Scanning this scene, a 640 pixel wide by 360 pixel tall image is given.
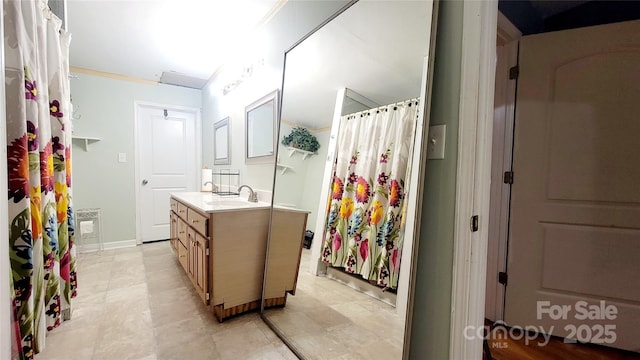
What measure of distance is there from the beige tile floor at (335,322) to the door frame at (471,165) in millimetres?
229

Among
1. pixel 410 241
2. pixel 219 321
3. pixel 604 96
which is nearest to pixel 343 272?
pixel 410 241

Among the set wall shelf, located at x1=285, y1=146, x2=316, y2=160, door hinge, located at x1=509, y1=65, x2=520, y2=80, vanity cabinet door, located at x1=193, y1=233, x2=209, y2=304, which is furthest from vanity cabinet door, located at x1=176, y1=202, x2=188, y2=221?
door hinge, located at x1=509, y1=65, x2=520, y2=80

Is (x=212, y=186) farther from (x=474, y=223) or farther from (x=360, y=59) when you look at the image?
(x=474, y=223)

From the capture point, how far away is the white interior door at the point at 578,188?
5.15 feet

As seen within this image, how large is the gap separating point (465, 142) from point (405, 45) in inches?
18.7

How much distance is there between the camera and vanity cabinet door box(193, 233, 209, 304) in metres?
1.74

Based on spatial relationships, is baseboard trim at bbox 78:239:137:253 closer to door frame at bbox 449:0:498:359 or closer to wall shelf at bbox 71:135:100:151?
wall shelf at bbox 71:135:100:151

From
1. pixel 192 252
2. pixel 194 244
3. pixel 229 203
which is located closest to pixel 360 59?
pixel 229 203

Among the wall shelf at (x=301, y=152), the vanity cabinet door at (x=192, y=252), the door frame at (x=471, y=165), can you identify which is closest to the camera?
the door frame at (x=471, y=165)

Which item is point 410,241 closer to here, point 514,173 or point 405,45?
point 405,45

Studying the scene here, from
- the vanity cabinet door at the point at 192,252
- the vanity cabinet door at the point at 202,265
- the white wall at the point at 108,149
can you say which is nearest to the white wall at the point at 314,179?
the vanity cabinet door at the point at 202,265

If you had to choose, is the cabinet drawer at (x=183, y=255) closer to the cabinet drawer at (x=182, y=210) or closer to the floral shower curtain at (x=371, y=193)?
the cabinet drawer at (x=182, y=210)

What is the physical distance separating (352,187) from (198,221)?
1212 mm

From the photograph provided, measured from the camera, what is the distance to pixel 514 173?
1.82 m
